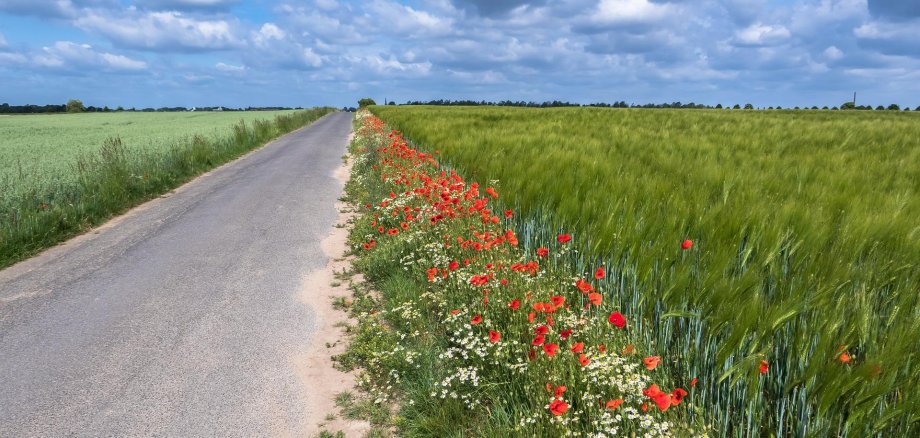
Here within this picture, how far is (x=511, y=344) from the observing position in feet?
11.4

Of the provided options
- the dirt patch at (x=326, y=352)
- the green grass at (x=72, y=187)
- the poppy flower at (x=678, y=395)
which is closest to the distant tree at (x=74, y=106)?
the green grass at (x=72, y=187)

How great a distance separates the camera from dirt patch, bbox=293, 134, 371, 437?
3588mm

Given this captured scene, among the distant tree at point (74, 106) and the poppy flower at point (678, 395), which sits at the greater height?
the distant tree at point (74, 106)

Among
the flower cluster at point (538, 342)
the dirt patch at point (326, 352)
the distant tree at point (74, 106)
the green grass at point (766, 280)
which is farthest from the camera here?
the distant tree at point (74, 106)

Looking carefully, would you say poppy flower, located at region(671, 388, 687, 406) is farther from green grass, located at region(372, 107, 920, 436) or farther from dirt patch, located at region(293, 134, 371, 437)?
dirt patch, located at region(293, 134, 371, 437)

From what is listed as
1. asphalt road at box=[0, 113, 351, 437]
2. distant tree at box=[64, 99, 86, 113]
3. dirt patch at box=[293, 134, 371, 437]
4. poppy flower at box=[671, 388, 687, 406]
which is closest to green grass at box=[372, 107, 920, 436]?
poppy flower at box=[671, 388, 687, 406]

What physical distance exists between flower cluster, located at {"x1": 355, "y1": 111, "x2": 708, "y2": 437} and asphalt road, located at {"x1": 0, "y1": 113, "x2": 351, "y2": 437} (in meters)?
1.38

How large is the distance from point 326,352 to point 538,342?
266 centimetres

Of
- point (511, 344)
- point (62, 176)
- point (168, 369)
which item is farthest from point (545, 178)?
point (62, 176)

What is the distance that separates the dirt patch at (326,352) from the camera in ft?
11.8

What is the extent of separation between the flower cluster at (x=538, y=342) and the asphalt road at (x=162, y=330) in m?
1.38

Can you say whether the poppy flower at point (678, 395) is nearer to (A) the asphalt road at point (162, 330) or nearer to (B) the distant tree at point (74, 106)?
(A) the asphalt road at point (162, 330)

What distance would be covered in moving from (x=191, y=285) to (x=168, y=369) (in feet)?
7.05

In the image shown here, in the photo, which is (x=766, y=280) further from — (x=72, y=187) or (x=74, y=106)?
(x=74, y=106)
